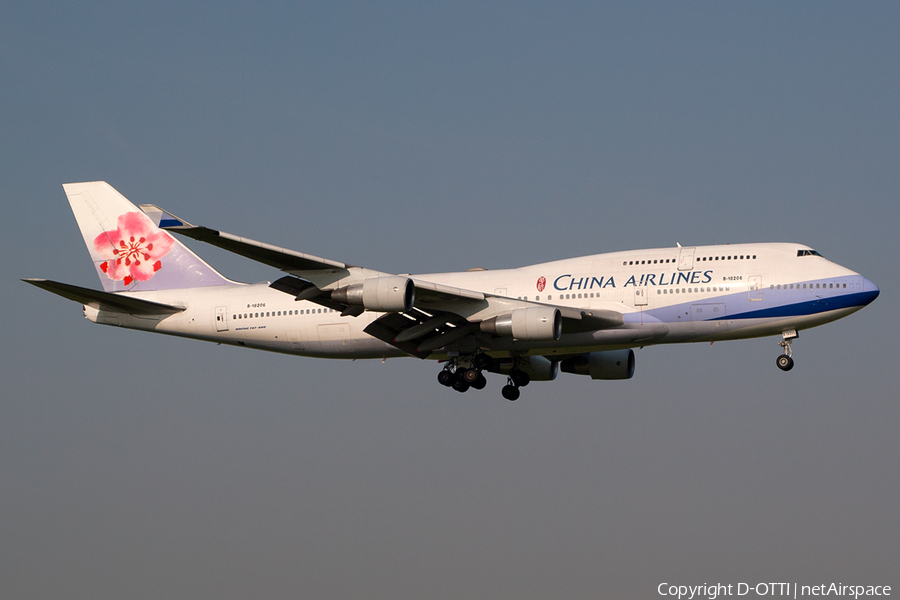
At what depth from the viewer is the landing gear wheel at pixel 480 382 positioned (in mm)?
39844

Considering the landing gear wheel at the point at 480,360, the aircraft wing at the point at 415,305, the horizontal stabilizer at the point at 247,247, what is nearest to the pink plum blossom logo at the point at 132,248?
the aircraft wing at the point at 415,305

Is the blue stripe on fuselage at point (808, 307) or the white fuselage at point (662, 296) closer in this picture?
the blue stripe on fuselage at point (808, 307)

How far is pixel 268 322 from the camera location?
4128 cm

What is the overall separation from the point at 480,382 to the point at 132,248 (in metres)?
15.9

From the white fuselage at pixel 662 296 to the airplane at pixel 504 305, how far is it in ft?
0.15

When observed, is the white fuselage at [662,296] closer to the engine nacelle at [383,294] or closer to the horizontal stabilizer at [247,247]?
the engine nacelle at [383,294]

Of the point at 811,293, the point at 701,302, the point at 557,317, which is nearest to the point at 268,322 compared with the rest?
the point at 557,317

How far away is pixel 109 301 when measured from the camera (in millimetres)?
40438

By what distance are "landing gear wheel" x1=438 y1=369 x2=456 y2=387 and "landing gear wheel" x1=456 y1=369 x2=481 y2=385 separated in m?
0.35

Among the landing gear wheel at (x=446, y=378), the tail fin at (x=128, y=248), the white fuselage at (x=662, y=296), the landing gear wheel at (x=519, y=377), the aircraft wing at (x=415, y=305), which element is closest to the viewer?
the aircraft wing at (x=415, y=305)

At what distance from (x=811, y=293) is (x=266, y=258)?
58.7 feet

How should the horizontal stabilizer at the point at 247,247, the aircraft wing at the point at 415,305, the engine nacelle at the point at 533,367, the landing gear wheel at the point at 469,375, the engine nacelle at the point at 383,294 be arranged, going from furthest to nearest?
the engine nacelle at the point at 533,367 → the landing gear wheel at the point at 469,375 → the engine nacelle at the point at 383,294 → the aircraft wing at the point at 415,305 → the horizontal stabilizer at the point at 247,247

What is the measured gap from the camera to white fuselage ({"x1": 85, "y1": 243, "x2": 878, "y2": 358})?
3609cm

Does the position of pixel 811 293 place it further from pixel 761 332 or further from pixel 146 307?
pixel 146 307
